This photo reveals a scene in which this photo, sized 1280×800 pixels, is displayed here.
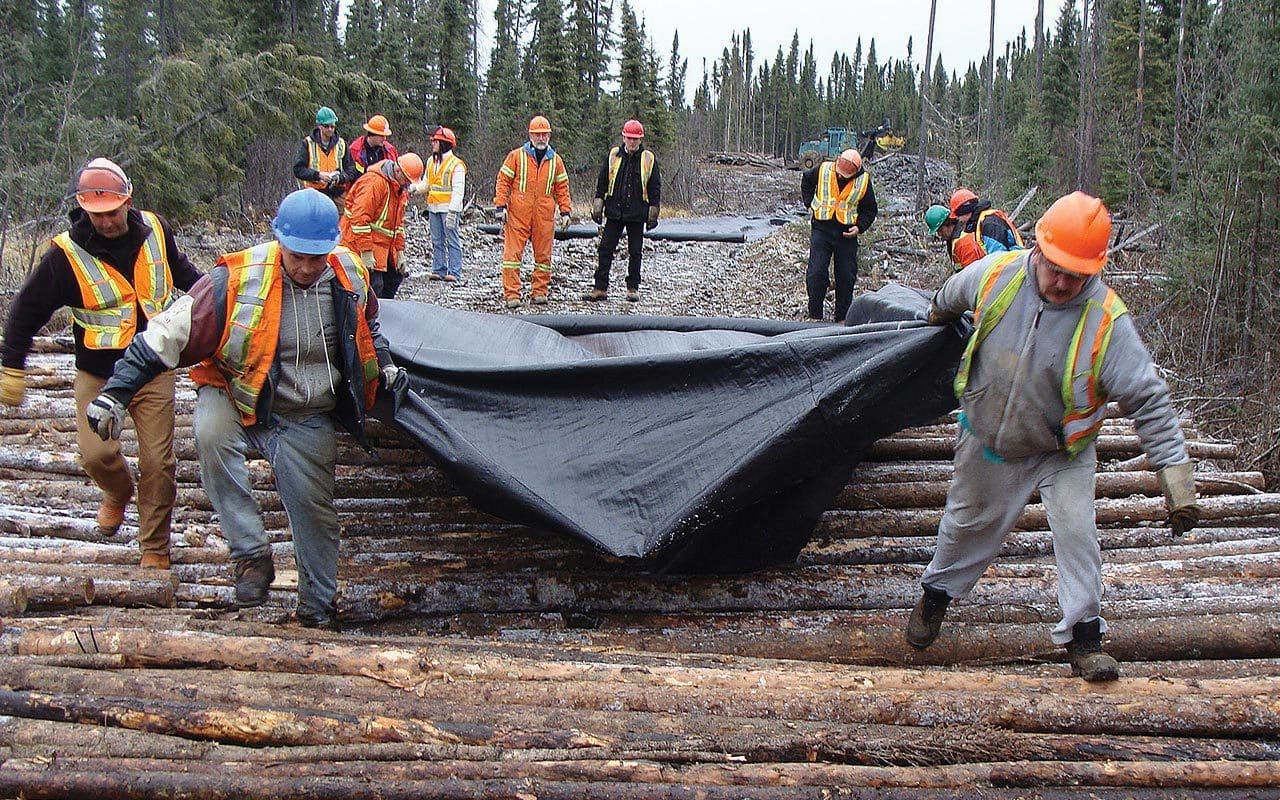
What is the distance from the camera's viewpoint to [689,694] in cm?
302

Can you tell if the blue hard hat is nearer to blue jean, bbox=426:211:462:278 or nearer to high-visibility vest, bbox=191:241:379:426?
high-visibility vest, bbox=191:241:379:426

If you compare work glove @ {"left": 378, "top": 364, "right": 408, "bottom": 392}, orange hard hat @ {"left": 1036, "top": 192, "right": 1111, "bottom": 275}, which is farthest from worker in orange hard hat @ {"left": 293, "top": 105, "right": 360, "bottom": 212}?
orange hard hat @ {"left": 1036, "top": 192, "right": 1111, "bottom": 275}

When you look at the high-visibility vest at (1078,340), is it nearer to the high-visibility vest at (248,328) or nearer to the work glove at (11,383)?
the high-visibility vest at (248,328)

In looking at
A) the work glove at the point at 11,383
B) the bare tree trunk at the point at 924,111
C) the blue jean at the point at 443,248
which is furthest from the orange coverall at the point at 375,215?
the bare tree trunk at the point at 924,111

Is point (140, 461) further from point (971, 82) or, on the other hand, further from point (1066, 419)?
point (971, 82)

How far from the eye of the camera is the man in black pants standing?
1029 centimetres

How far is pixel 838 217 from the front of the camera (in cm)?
888

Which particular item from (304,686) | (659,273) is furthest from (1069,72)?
(304,686)

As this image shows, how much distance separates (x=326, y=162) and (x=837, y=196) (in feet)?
19.7

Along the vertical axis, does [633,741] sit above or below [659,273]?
below

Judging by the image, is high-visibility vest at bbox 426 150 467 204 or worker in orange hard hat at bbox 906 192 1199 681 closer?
worker in orange hard hat at bbox 906 192 1199 681

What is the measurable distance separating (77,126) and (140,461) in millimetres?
10915

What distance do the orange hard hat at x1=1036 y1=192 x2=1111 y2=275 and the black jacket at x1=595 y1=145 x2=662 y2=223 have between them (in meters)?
7.50

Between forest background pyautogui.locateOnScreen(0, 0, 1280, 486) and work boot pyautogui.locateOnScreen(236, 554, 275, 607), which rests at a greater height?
forest background pyautogui.locateOnScreen(0, 0, 1280, 486)
